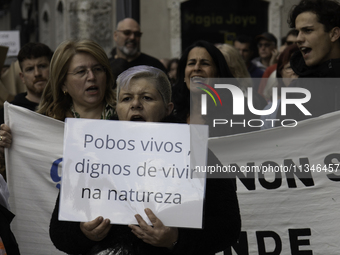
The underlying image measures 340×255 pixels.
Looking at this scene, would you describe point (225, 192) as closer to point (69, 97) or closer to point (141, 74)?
point (141, 74)

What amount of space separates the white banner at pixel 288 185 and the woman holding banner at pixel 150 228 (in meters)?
1.19

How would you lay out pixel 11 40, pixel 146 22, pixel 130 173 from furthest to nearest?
pixel 146 22 < pixel 11 40 < pixel 130 173

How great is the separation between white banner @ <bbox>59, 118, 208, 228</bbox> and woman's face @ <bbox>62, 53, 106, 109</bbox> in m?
1.13

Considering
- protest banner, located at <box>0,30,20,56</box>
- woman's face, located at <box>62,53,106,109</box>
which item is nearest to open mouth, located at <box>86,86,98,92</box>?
woman's face, located at <box>62,53,106,109</box>

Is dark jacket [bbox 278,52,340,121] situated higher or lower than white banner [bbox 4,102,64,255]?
higher

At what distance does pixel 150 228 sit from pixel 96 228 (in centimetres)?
23

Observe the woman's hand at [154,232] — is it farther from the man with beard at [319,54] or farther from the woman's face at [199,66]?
the woman's face at [199,66]

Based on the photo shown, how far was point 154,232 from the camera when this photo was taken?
253cm

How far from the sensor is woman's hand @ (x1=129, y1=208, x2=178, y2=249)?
2529 millimetres

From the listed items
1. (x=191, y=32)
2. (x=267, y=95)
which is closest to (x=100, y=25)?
(x=191, y=32)

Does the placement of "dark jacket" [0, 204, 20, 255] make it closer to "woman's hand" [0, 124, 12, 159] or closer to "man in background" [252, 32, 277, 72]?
"woman's hand" [0, 124, 12, 159]

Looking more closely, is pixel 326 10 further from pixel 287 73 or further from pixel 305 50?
pixel 287 73

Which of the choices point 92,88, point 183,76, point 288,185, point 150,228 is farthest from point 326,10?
point 150,228

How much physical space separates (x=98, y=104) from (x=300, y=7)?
150cm
